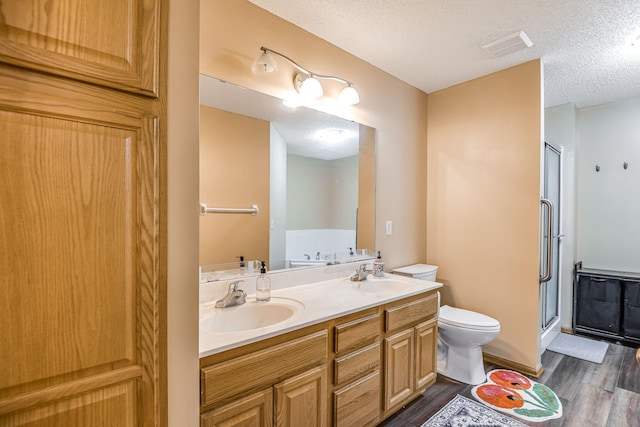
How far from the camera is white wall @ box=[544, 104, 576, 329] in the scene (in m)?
3.38

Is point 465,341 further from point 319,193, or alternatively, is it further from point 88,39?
point 88,39

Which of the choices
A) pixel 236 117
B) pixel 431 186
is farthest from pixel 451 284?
pixel 236 117

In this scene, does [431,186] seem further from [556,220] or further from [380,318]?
[380,318]

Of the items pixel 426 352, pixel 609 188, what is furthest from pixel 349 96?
pixel 609 188

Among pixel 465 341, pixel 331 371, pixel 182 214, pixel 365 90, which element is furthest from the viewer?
pixel 365 90

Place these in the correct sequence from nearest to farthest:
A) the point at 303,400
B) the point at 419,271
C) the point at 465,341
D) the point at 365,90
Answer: the point at 303,400, the point at 465,341, the point at 365,90, the point at 419,271

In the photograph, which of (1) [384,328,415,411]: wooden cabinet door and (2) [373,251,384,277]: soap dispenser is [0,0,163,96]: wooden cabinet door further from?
(2) [373,251,384,277]: soap dispenser

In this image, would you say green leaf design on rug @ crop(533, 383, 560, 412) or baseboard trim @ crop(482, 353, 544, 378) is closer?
green leaf design on rug @ crop(533, 383, 560, 412)

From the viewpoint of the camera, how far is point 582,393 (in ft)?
7.30

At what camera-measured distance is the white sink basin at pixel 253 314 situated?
1486 millimetres

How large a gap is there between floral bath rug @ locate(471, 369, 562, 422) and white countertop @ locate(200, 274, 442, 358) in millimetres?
898

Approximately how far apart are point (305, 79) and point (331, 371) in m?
1.81

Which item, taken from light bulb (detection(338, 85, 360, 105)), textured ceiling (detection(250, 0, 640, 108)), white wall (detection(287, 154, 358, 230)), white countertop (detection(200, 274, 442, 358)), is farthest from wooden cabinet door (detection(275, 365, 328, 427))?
textured ceiling (detection(250, 0, 640, 108))

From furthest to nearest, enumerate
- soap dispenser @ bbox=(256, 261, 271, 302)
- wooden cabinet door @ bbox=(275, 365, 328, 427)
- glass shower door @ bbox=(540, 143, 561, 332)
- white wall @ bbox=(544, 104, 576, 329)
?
white wall @ bbox=(544, 104, 576, 329)
glass shower door @ bbox=(540, 143, 561, 332)
soap dispenser @ bbox=(256, 261, 271, 302)
wooden cabinet door @ bbox=(275, 365, 328, 427)
